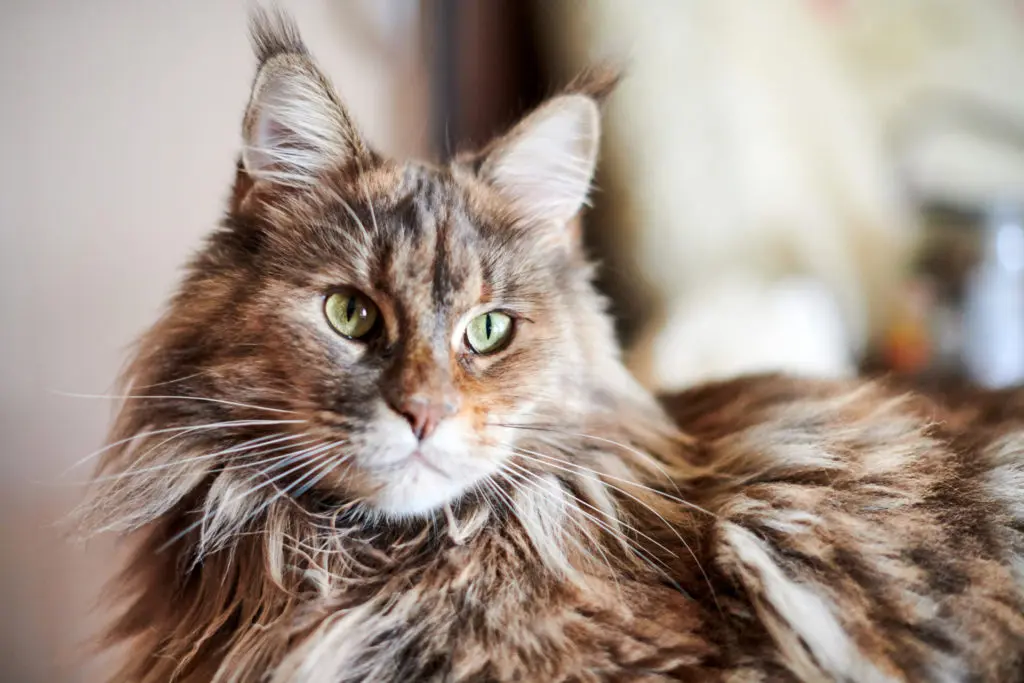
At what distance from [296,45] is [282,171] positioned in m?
Result: 0.19

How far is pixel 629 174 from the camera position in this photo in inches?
86.6

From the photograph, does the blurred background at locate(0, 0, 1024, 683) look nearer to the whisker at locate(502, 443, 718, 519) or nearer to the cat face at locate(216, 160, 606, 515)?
the cat face at locate(216, 160, 606, 515)

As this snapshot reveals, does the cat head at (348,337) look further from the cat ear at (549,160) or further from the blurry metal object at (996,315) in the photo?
the blurry metal object at (996,315)

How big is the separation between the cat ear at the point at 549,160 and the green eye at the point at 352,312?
32cm

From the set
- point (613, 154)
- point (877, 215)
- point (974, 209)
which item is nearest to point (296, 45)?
point (613, 154)

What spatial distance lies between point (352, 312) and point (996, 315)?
2.80 meters

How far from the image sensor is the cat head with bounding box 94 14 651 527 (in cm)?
87

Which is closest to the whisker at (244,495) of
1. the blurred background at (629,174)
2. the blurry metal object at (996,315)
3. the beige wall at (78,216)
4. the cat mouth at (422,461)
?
the cat mouth at (422,461)

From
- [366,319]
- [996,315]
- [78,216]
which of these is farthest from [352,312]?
[996,315]

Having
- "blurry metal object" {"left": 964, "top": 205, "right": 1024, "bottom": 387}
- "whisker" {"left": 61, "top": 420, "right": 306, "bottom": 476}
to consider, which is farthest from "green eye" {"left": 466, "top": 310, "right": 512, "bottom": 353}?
"blurry metal object" {"left": 964, "top": 205, "right": 1024, "bottom": 387}

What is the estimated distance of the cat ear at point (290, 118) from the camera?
0.95 m

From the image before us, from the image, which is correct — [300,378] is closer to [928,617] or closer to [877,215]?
[928,617]

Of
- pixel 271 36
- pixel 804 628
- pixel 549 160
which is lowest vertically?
pixel 804 628

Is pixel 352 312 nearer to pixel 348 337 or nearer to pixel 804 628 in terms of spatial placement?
pixel 348 337
